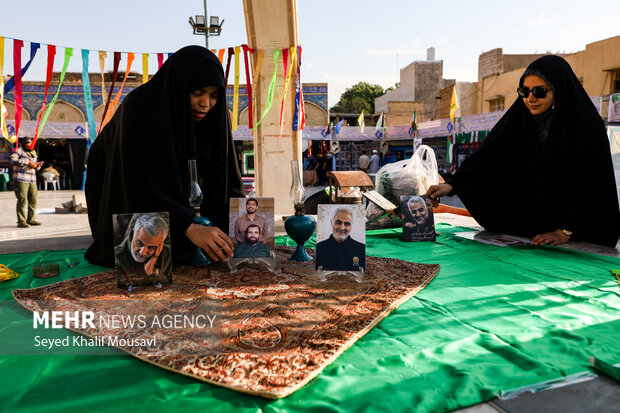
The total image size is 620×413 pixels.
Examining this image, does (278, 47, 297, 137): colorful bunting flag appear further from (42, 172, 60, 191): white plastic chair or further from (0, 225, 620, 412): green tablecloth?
(42, 172, 60, 191): white plastic chair

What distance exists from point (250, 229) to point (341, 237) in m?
0.52

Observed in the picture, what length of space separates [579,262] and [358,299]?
5.24 ft

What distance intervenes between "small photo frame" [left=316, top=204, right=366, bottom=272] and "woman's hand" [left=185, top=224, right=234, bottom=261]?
0.46 metres

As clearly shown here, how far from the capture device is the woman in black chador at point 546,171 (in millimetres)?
2752

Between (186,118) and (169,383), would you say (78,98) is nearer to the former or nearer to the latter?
(186,118)

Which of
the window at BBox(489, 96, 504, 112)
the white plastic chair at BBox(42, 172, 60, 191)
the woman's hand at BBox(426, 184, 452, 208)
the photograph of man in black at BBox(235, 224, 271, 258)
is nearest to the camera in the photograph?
the photograph of man in black at BBox(235, 224, 271, 258)

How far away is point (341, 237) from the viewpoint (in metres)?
2.03

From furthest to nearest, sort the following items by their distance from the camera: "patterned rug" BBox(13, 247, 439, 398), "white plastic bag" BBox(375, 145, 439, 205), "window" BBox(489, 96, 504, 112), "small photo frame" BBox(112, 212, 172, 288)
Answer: "window" BBox(489, 96, 504, 112) < "white plastic bag" BBox(375, 145, 439, 205) < "small photo frame" BBox(112, 212, 172, 288) < "patterned rug" BBox(13, 247, 439, 398)

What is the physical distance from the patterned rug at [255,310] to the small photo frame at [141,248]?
0.07m

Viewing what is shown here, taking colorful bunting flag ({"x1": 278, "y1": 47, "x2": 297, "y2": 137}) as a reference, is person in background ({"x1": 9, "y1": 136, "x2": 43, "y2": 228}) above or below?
below

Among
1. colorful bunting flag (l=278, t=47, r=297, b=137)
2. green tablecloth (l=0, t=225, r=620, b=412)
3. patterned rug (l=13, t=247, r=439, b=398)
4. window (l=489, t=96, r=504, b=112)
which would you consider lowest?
green tablecloth (l=0, t=225, r=620, b=412)

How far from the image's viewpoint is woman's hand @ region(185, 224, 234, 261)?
6.35 ft

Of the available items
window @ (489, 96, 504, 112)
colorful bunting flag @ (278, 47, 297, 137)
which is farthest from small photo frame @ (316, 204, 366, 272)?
window @ (489, 96, 504, 112)

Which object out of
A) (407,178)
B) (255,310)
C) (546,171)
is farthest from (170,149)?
(546,171)
